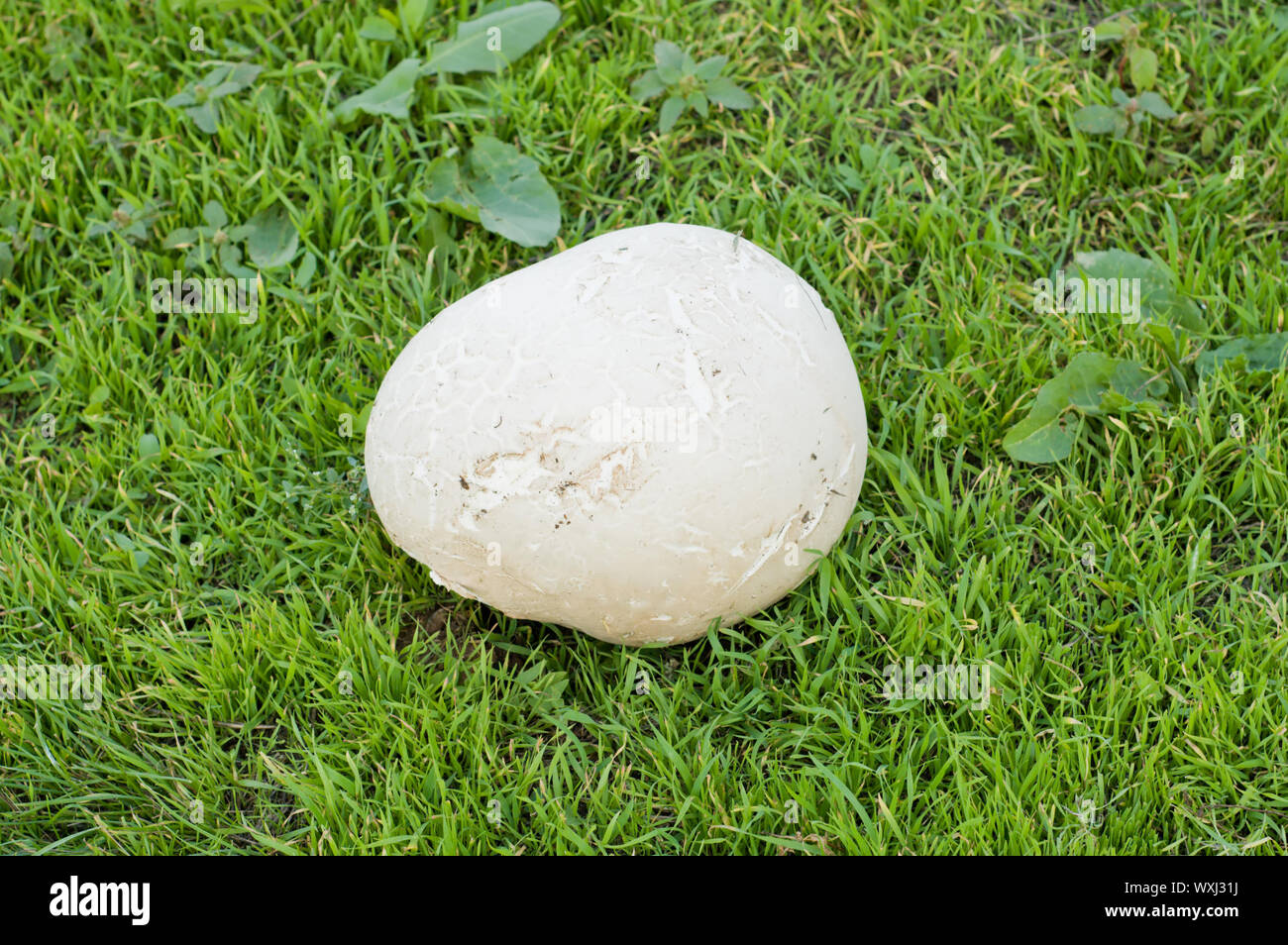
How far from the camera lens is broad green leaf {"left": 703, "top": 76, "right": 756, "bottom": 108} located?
3912mm

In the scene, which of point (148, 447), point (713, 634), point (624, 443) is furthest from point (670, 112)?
point (148, 447)

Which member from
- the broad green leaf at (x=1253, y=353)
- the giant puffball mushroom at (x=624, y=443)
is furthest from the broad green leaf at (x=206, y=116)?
the broad green leaf at (x=1253, y=353)

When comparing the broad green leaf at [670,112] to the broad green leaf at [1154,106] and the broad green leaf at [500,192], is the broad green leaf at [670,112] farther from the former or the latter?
the broad green leaf at [1154,106]

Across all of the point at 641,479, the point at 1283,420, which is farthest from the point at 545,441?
the point at 1283,420

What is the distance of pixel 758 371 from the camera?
2.73 metres

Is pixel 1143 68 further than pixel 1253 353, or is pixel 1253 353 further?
pixel 1143 68

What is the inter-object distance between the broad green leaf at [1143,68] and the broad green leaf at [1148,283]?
0.68 m

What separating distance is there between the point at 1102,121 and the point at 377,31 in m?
2.51

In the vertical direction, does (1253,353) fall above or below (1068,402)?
above

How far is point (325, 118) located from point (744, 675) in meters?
2.38

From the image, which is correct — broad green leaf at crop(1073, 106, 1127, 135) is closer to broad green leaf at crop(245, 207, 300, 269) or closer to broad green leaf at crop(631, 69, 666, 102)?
broad green leaf at crop(631, 69, 666, 102)

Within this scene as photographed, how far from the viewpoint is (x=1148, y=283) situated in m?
3.55

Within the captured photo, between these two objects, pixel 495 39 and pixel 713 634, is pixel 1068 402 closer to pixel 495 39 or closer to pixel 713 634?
pixel 713 634

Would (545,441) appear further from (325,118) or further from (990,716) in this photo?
(325,118)
